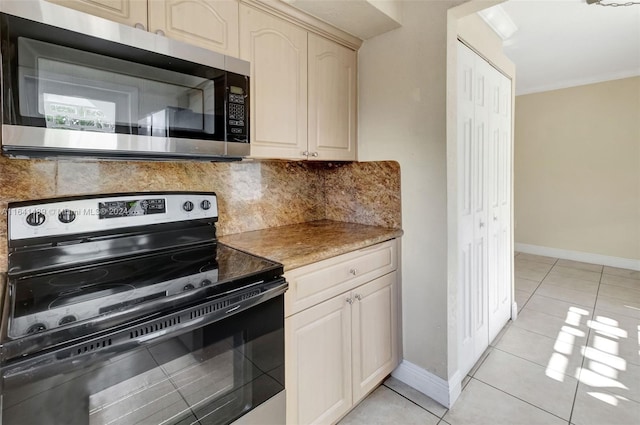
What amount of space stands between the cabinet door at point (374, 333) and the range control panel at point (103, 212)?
0.87 metres

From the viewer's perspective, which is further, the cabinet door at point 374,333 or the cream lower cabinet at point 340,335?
the cabinet door at point 374,333

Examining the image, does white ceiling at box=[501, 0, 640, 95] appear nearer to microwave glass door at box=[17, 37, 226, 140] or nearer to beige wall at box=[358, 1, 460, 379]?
beige wall at box=[358, 1, 460, 379]

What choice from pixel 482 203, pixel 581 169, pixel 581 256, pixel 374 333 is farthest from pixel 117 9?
pixel 581 256

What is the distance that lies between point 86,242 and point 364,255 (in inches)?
46.9

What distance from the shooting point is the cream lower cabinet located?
131 cm

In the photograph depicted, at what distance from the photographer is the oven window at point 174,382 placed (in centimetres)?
73

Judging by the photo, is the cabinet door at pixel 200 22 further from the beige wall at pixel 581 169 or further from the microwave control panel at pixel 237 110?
the beige wall at pixel 581 169

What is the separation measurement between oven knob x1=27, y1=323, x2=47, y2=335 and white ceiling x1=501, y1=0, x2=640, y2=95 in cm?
278

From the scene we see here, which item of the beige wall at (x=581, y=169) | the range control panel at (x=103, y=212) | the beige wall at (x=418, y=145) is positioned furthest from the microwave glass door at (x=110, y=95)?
the beige wall at (x=581, y=169)

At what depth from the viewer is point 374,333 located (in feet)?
5.53

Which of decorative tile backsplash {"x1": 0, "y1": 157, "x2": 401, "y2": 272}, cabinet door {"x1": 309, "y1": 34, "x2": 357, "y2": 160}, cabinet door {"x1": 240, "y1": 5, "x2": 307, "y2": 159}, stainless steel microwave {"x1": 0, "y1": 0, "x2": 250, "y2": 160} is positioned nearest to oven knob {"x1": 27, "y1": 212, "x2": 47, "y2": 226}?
decorative tile backsplash {"x1": 0, "y1": 157, "x2": 401, "y2": 272}

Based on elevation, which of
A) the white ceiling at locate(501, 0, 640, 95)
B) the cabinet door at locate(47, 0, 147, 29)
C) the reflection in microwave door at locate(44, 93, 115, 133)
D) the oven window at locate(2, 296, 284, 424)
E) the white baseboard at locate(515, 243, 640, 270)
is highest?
the white ceiling at locate(501, 0, 640, 95)

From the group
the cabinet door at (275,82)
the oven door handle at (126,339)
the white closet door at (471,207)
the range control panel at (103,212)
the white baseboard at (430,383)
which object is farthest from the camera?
the white closet door at (471,207)

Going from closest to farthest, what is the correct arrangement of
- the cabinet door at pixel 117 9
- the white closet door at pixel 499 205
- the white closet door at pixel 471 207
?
the cabinet door at pixel 117 9
the white closet door at pixel 471 207
the white closet door at pixel 499 205
